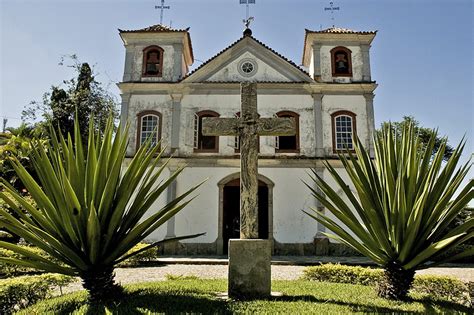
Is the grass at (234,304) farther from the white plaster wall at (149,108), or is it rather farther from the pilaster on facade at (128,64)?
the pilaster on facade at (128,64)

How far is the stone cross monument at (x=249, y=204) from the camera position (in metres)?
4.90

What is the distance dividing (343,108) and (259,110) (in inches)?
140

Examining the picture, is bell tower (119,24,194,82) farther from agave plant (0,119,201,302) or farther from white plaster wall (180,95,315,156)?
agave plant (0,119,201,302)

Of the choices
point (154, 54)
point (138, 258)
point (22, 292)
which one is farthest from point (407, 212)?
point (154, 54)

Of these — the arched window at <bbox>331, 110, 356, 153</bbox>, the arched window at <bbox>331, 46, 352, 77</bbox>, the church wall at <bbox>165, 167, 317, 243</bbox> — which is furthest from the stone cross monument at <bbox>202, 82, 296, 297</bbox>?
the arched window at <bbox>331, 46, 352, 77</bbox>

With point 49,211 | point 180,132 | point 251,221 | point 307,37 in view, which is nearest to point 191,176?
point 180,132

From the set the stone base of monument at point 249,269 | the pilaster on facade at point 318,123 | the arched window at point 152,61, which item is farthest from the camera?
the arched window at point 152,61

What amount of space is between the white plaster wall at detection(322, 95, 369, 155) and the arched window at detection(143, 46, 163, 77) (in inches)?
292

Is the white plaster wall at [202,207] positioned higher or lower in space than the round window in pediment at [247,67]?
lower

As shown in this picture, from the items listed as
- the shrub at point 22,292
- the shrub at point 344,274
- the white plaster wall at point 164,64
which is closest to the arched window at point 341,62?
the white plaster wall at point 164,64

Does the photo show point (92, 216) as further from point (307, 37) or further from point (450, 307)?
point (307, 37)

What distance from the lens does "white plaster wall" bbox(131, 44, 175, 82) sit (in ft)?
50.6

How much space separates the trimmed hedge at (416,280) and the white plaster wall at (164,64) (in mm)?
11016

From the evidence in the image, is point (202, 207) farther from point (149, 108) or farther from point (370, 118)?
point (370, 118)
